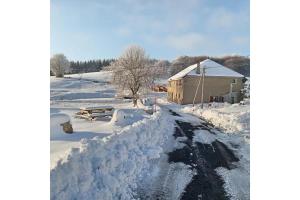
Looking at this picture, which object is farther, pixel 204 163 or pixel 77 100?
pixel 204 163

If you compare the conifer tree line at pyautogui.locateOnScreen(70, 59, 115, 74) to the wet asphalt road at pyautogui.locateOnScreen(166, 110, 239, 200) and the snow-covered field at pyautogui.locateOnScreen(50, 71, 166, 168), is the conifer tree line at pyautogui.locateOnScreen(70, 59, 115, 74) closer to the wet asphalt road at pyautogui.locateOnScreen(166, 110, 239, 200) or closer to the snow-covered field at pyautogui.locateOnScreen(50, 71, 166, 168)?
the snow-covered field at pyautogui.locateOnScreen(50, 71, 166, 168)

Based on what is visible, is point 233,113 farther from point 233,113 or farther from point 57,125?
point 57,125

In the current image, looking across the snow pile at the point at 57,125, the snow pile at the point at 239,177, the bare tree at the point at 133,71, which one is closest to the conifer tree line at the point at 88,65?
the bare tree at the point at 133,71

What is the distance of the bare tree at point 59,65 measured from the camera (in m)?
3.43

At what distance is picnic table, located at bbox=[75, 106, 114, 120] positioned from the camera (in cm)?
398

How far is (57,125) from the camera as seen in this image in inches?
138

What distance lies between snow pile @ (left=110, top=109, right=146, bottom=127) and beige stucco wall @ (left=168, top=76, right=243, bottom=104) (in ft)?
2.15

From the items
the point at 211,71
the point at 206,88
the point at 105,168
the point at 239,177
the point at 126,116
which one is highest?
the point at 211,71

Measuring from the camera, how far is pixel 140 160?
435 centimetres

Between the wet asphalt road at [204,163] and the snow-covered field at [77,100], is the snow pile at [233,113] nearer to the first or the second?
the wet asphalt road at [204,163]

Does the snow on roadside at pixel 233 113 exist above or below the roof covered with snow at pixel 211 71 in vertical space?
below

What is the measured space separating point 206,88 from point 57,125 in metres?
2.06

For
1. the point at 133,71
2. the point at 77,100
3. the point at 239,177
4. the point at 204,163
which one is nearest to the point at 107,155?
the point at 77,100
